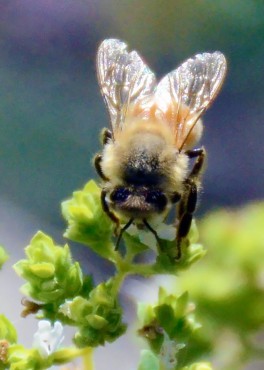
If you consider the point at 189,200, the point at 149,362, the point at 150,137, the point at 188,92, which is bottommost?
the point at 149,362

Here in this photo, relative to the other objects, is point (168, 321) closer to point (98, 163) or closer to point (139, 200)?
point (139, 200)

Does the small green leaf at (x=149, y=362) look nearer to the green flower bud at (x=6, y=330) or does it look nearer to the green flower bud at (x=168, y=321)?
the green flower bud at (x=168, y=321)

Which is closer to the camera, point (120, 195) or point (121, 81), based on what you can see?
point (120, 195)

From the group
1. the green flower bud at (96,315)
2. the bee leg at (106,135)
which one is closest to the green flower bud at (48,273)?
the green flower bud at (96,315)

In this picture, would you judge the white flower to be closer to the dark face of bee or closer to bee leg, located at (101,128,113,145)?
the dark face of bee

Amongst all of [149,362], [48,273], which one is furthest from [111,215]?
[149,362]

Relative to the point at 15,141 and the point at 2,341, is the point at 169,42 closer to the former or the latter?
the point at 15,141
